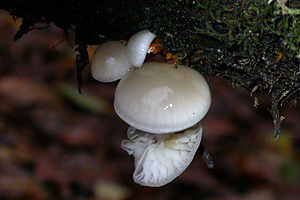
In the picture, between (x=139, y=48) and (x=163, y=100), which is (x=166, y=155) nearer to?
(x=163, y=100)

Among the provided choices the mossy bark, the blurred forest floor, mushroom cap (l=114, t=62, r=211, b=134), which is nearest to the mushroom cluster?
mushroom cap (l=114, t=62, r=211, b=134)

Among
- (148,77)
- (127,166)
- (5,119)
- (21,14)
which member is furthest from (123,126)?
(148,77)

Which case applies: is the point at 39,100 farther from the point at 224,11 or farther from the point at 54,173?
the point at 224,11

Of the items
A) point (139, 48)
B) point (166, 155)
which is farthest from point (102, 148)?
point (139, 48)

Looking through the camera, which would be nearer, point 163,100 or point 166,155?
point 163,100

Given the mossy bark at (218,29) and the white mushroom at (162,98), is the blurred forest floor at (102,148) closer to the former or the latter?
the mossy bark at (218,29)

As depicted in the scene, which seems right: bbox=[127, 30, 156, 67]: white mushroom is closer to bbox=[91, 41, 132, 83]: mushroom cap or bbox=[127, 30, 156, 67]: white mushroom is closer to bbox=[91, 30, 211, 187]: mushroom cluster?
bbox=[91, 30, 211, 187]: mushroom cluster

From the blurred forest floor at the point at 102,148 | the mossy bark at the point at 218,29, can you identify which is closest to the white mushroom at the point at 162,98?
the mossy bark at the point at 218,29

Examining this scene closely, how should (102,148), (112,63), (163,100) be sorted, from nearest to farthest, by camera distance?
1. (163,100)
2. (112,63)
3. (102,148)
